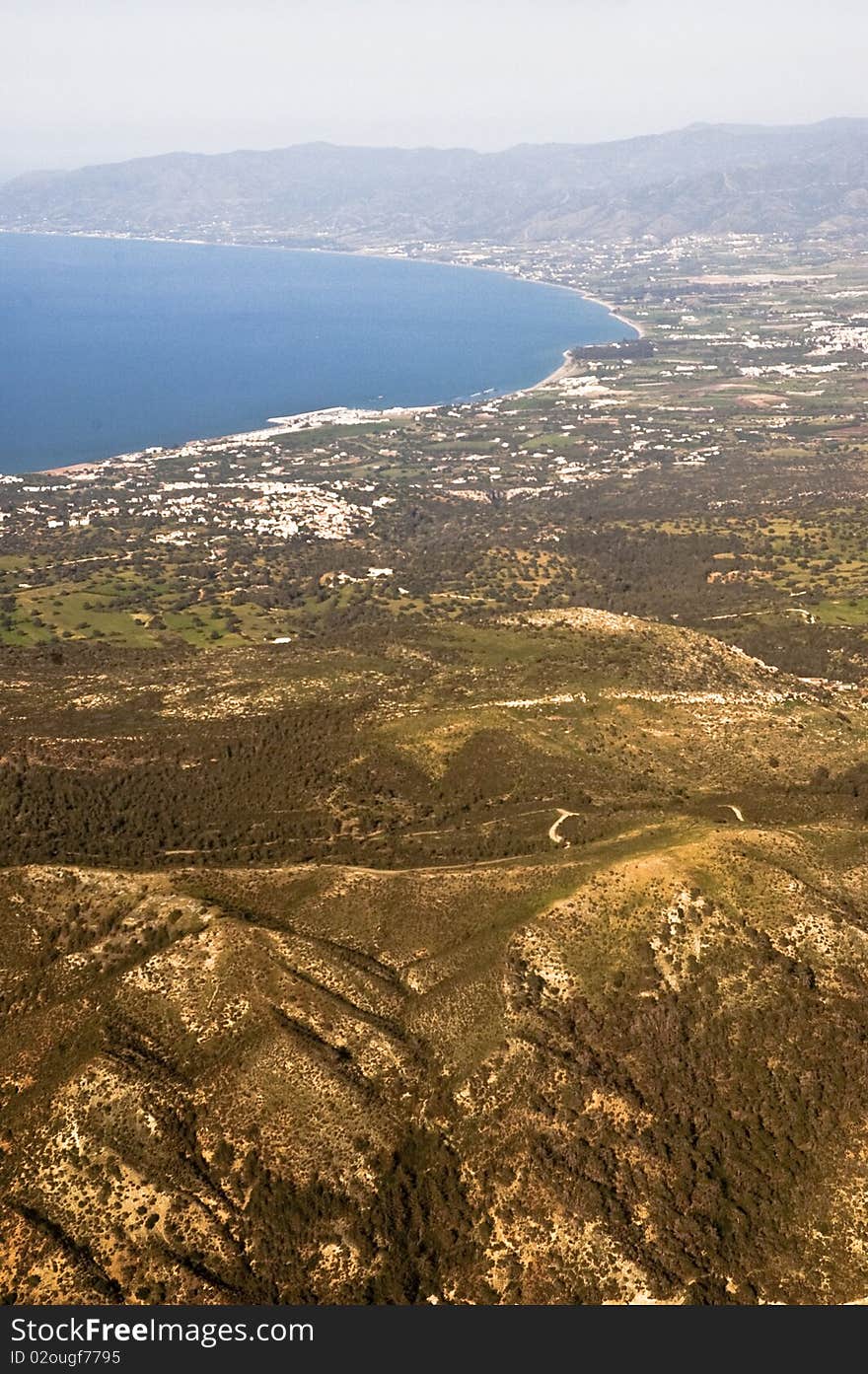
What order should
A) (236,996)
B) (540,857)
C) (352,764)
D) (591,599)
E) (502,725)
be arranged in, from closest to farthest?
(236,996), (540,857), (352,764), (502,725), (591,599)

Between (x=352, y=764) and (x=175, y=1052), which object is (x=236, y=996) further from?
(x=352, y=764)

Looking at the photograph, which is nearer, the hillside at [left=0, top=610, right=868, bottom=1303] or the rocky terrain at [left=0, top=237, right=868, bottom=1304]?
the hillside at [left=0, top=610, right=868, bottom=1303]

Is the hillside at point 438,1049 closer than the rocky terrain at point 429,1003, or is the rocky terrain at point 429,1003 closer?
the hillside at point 438,1049

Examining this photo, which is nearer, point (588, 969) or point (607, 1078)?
point (607, 1078)

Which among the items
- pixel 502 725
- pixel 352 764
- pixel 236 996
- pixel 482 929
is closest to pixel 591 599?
pixel 502 725

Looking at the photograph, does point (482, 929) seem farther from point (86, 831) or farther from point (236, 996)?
point (86, 831)

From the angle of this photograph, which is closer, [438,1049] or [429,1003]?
[438,1049]

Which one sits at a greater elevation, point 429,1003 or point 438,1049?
point 429,1003

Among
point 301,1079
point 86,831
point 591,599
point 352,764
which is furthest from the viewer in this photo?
point 591,599

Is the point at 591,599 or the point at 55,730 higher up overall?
the point at 55,730

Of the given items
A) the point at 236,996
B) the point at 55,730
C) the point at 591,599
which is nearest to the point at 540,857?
the point at 236,996
